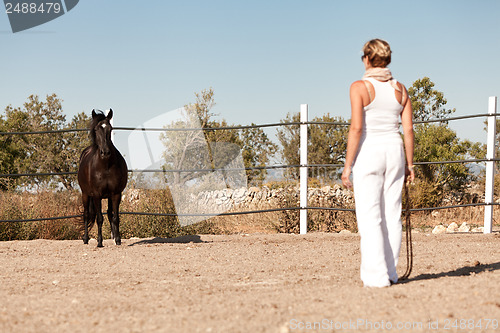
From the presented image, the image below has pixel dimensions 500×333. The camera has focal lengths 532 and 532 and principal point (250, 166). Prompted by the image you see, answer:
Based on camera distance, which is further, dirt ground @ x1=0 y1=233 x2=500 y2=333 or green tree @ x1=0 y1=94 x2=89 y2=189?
green tree @ x1=0 y1=94 x2=89 y2=189

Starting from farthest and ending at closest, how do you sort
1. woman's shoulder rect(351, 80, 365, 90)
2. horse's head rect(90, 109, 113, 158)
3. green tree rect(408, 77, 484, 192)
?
green tree rect(408, 77, 484, 192), horse's head rect(90, 109, 113, 158), woman's shoulder rect(351, 80, 365, 90)

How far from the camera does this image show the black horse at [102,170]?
21.8 feet

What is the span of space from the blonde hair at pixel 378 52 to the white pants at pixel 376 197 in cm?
60

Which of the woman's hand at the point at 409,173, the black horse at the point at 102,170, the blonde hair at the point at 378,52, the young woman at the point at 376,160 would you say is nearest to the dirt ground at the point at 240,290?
the young woman at the point at 376,160

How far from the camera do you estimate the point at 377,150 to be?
3684 millimetres

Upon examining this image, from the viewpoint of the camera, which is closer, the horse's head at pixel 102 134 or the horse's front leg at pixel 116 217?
the horse's head at pixel 102 134

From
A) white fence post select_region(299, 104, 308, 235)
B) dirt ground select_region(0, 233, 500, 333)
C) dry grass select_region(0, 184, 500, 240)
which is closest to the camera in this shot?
dirt ground select_region(0, 233, 500, 333)

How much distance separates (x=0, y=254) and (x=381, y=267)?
507cm

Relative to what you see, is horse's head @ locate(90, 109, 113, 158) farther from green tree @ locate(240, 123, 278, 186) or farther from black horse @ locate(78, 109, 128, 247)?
green tree @ locate(240, 123, 278, 186)

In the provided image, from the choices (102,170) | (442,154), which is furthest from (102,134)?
(442,154)

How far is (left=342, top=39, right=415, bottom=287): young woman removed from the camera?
3684mm

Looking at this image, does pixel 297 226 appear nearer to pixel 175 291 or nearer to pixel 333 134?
pixel 175 291

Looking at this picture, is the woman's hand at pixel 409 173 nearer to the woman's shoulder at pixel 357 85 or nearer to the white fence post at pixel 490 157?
the woman's shoulder at pixel 357 85

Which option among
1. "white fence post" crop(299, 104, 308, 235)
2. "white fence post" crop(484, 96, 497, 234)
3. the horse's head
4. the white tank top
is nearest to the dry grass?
"white fence post" crop(299, 104, 308, 235)
